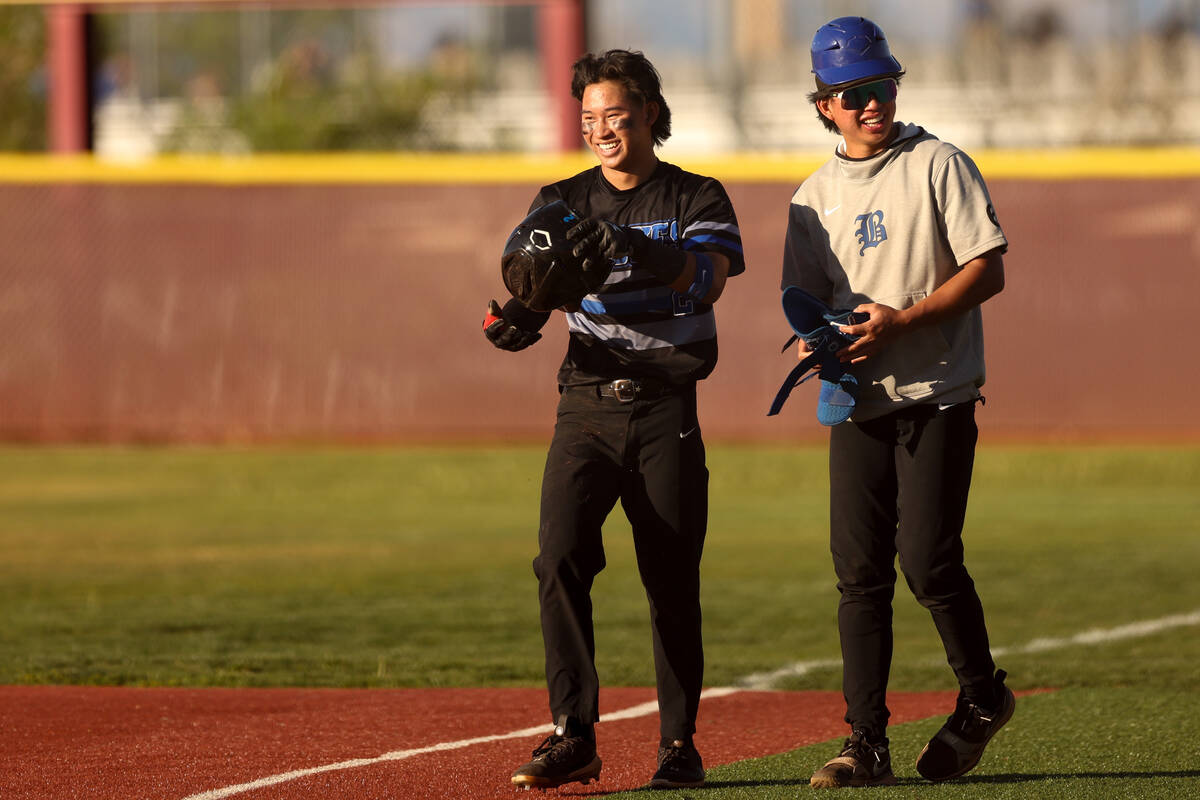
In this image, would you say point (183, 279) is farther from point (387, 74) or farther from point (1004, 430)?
point (387, 74)

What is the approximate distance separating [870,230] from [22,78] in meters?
30.1

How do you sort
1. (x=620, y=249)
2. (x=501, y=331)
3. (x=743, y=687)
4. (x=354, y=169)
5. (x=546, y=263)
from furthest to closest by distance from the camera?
(x=354, y=169) < (x=743, y=687) < (x=501, y=331) < (x=546, y=263) < (x=620, y=249)

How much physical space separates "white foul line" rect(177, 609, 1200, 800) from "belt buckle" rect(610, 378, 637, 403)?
1.31m

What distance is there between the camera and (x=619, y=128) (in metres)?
4.79

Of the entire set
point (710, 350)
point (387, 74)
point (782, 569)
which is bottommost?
point (782, 569)

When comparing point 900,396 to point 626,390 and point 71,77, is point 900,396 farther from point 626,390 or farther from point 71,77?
point 71,77

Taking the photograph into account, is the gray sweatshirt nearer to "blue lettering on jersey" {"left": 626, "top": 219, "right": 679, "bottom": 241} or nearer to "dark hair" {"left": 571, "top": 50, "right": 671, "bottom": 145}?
"blue lettering on jersey" {"left": 626, "top": 219, "right": 679, "bottom": 241}

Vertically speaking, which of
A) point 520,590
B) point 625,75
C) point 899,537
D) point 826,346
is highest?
point 625,75

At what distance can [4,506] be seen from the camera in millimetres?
13445

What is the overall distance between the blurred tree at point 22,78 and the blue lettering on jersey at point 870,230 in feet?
96.4

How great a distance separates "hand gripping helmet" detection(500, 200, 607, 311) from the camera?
4625mm

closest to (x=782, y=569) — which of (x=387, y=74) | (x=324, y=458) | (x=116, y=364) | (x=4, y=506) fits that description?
(x=4, y=506)

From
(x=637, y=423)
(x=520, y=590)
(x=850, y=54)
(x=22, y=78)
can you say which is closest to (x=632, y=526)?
(x=637, y=423)

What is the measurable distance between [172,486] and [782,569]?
6492 mm
